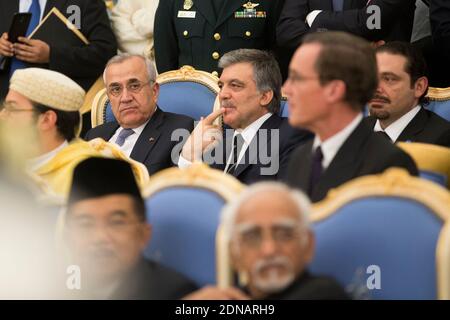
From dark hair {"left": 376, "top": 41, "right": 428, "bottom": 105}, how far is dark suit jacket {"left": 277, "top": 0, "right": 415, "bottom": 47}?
311 mm

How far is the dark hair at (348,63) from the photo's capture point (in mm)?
2803

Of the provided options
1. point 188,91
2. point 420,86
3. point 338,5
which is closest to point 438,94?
point 420,86

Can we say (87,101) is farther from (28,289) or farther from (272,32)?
(28,289)

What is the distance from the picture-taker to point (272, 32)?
5.35 meters

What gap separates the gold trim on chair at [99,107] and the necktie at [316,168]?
251 cm

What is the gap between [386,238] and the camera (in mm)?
2395

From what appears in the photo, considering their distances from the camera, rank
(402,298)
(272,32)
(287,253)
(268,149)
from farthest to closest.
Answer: (272,32) < (268,149) < (402,298) < (287,253)

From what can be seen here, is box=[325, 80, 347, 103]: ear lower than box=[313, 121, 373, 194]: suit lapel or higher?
higher

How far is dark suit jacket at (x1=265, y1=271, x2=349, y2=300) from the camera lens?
2260mm

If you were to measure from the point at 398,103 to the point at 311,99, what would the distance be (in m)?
1.68

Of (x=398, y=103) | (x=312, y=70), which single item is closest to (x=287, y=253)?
(x=312, y=70)

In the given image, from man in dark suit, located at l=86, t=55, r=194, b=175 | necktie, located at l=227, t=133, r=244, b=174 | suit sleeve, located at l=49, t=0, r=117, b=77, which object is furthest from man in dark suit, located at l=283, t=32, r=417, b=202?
suit sleeve, located at l=49, t=0, r=117, b=77

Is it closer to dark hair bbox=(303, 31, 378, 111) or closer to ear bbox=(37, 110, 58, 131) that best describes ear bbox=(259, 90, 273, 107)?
ear bbox=(37, 110, 58, 131)

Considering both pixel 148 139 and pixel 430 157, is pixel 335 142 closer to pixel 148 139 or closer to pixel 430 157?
pixel 430 157
